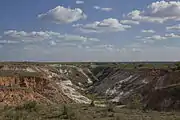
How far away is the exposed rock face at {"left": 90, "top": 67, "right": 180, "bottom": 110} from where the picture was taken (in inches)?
2084

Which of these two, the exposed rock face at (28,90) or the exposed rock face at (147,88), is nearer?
the exposed rock face at (147,88)

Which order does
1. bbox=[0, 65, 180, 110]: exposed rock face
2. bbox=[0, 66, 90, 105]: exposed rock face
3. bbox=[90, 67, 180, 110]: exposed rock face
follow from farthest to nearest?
bbox=[0, 66, 90, 105]: exposed rock face < bbox=[0, 65, 180, 110]: exposed rock face < bbox=[90, 67, 180, 110]: exposed rock face

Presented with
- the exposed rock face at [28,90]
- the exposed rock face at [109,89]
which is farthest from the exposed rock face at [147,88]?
the exposed rock face at [28,90]

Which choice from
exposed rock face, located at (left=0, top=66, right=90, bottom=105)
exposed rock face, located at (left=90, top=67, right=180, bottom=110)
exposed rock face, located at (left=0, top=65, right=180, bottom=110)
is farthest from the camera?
exposed rock face, located at (left=0, top=66, right=90, bottom=105)

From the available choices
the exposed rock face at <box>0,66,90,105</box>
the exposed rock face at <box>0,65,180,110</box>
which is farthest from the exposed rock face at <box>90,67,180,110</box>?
the exposed rock face at <box>0,66,90,105</box>

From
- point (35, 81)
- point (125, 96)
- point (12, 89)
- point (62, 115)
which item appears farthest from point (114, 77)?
point (62, 115)

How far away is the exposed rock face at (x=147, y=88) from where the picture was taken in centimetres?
5294

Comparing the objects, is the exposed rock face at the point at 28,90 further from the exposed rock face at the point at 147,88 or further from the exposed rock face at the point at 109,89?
the exposed rock face at the point at 147,88

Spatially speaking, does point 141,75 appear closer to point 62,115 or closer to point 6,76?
point 6,76

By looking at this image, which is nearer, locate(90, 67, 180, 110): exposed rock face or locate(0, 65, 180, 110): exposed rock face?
locate(90, 67, 180, 110): exposed rock face

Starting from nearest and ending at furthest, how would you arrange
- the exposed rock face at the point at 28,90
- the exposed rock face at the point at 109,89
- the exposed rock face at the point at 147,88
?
the exposed rock face at the point at 147,88, the exposed rock face at the point at 109,89, the exposed rock face at the point at 28,90

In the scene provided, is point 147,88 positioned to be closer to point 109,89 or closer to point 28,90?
point 109,89

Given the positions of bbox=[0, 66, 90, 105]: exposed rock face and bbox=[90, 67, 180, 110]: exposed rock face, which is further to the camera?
bbox=[0, 66, 90, 105]: exposed rock face

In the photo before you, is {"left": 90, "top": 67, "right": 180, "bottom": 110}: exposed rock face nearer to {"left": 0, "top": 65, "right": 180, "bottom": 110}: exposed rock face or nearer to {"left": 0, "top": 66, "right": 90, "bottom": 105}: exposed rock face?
{"left": 0, "top": 65, "right": 180, "bottom": 110}: exposed rock face
